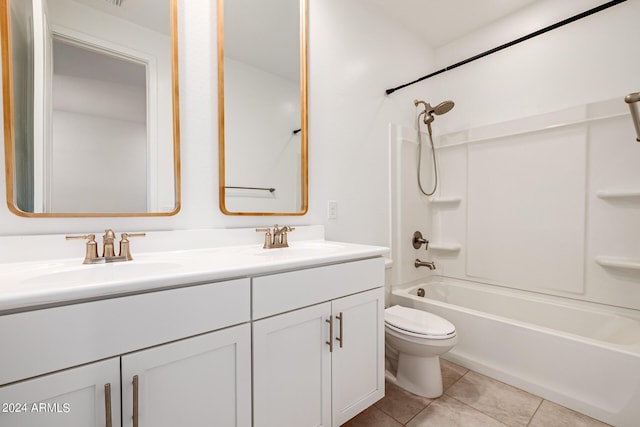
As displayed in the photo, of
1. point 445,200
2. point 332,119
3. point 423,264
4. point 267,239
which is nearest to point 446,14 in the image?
point 332,119

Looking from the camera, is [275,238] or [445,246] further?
[445,246]

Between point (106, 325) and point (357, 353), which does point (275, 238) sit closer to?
point (357, 353)

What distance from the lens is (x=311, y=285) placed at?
1055 mm

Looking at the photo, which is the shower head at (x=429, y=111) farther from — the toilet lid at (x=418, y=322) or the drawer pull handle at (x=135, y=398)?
the drawer pull handle at (x=135, y=398)

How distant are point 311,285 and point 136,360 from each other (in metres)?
0.56

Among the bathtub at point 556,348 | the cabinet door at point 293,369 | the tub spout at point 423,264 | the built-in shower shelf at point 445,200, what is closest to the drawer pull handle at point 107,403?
the cabinet door at point 293,369

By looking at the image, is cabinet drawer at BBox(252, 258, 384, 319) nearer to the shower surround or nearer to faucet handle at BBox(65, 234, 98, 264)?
faucet handle at BBox(65, 234, 98, 264)

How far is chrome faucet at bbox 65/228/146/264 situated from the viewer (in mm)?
974

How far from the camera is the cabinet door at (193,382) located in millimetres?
708

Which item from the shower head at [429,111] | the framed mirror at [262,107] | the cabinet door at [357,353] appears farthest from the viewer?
the shower head at [429,111]

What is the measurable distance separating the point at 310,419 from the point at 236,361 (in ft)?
1.42

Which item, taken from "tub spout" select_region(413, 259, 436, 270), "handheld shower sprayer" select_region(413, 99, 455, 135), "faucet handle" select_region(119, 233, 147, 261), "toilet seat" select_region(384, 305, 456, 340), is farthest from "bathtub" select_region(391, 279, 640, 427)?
"faucet handle" select_region(119, 233, 147, 261)

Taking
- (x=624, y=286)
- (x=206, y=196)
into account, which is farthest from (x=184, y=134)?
(x=624, y=286)

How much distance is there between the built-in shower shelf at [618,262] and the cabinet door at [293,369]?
178 centimetres
